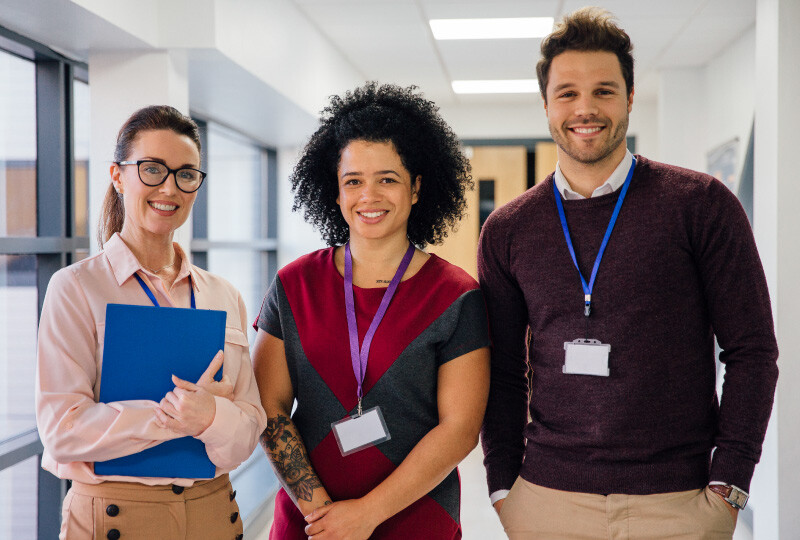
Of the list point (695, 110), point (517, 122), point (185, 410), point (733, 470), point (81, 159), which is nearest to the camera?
point (185, 410)

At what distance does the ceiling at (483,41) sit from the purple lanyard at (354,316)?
117 inches

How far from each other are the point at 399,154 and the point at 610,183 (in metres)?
0.51

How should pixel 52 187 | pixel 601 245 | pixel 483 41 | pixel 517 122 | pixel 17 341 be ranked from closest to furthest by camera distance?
1. pixel 601 245
2. pixel 17 341
3. pixel 52 187
4. pixel 483 41
5. pixel 517 122

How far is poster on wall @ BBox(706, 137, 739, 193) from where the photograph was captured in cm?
512

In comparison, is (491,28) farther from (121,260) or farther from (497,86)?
(121,260)

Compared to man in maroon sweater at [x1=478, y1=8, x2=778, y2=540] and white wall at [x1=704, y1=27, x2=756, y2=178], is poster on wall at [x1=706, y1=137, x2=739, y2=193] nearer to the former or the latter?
white wall at [x1=704, y1=27, x2=756, y2=178]

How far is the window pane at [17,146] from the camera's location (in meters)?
2.81

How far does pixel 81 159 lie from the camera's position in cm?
324

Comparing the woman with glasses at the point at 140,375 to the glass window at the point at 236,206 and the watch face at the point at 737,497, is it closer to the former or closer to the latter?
the watch face at the point at 737,497

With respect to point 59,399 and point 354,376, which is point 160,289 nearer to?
point 59,399

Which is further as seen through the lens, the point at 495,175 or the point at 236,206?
the point at 495,175

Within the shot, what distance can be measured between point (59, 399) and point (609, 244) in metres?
1.23

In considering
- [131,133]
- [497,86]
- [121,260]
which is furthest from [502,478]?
[497,86]

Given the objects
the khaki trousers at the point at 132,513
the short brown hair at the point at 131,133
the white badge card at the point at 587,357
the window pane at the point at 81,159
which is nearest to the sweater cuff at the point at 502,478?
the white badge card at the point at 587,357
